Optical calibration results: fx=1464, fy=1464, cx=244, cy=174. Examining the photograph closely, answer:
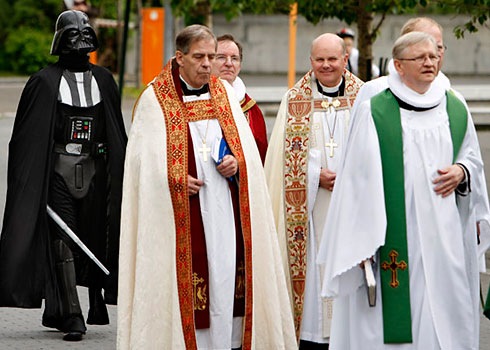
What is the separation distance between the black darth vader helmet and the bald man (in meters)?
1.36

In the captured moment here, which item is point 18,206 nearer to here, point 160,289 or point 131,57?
point 160,289

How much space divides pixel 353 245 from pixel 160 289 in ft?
4.38

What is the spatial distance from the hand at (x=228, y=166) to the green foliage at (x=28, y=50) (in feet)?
118

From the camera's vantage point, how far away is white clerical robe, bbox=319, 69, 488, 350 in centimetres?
701

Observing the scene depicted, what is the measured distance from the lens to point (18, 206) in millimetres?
9250

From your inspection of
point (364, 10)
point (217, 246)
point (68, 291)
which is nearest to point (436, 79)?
point (217, 246)

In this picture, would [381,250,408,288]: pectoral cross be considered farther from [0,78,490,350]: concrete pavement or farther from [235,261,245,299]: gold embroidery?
[0,78,490,350]: concrete pavement

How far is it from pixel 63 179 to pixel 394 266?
296cm

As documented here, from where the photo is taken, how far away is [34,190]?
9.23 metres

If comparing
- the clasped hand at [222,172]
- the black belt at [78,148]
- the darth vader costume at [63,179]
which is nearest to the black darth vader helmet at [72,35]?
the darth vader costume at [63,179]

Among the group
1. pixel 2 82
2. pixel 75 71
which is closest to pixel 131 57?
pixel 2 82

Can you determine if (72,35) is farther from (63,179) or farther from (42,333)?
(42,333)

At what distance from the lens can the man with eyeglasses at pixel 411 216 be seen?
7012mm

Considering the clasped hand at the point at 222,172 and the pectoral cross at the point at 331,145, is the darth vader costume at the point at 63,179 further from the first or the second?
the clasped hand at the point at 222,172
